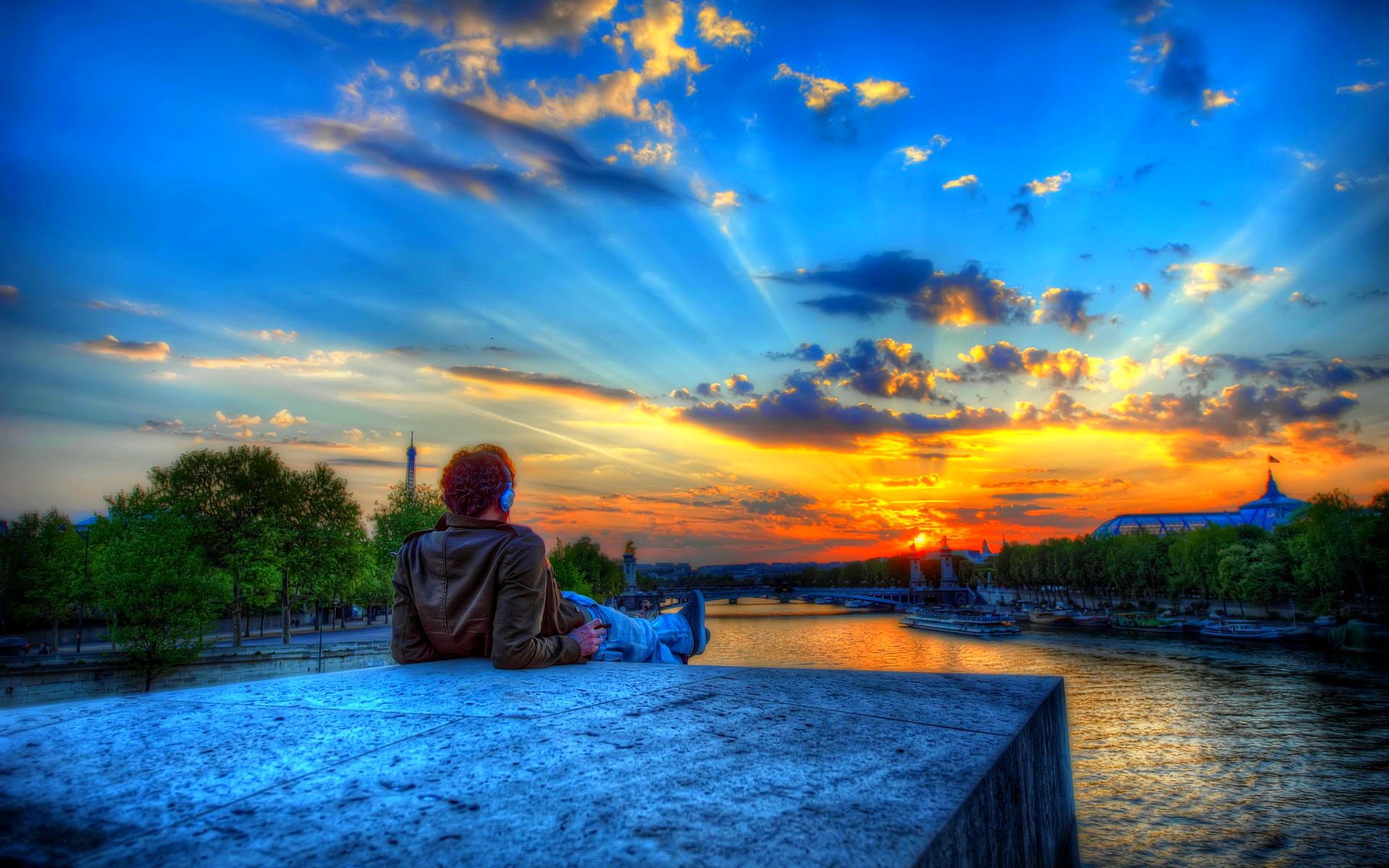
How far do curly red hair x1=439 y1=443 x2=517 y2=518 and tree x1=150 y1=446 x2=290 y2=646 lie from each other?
124ft

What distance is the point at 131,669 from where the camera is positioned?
2627 centimetres

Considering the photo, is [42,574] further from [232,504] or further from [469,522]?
[469,522]

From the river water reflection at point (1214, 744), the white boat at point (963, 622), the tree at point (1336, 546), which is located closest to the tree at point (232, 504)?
the river water reflection at point (1214, 744)

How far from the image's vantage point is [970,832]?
1.73 metres

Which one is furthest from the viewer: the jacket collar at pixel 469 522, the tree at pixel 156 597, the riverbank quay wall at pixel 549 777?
the tree at pixel 156 597

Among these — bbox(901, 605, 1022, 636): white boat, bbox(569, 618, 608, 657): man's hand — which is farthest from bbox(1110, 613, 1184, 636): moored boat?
bbox(569, 618, 608, 657): man's hand

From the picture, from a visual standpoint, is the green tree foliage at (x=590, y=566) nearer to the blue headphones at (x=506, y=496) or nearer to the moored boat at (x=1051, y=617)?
the moored boat at (x=1051, y=617)

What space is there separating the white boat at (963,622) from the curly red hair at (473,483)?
63.8 meters

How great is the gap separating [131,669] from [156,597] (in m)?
2.42

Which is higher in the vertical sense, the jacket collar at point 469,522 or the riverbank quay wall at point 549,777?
the jacket collar at point 469,522

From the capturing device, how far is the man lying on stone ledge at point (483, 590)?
394 centimetres

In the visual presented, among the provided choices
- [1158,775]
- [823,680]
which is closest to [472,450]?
[823,680]

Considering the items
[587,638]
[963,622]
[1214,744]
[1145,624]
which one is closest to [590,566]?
[963,622]

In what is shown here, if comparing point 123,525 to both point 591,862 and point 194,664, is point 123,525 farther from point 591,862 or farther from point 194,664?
point 591,862
